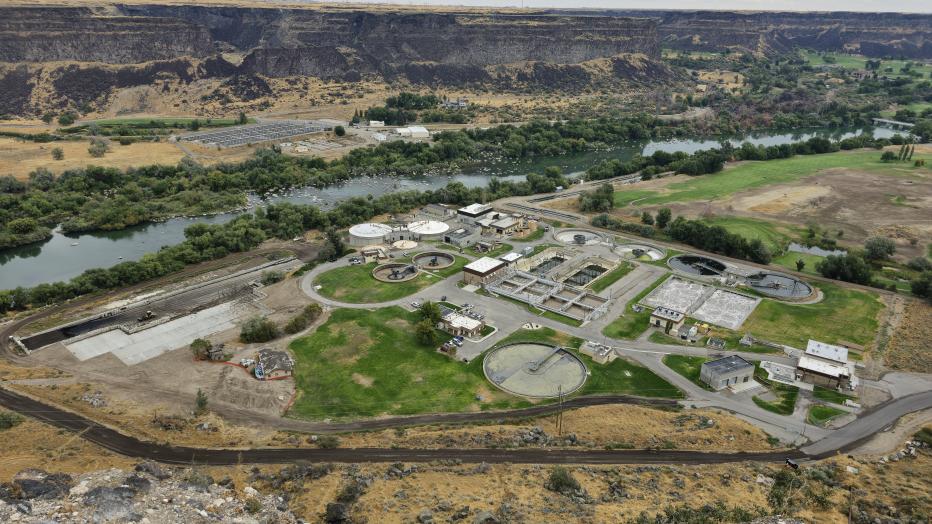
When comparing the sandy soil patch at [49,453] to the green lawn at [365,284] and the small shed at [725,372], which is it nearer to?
the green lawn at [365,284]

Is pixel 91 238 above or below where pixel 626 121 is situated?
below

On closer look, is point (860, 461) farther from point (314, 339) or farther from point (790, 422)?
point (314, 339)

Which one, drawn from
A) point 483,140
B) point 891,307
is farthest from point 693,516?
point 483,140

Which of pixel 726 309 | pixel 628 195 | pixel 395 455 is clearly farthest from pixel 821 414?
pixel 628 195

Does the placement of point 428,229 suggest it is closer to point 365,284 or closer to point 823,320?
point 365,284

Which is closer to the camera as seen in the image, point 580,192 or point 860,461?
point 860,461

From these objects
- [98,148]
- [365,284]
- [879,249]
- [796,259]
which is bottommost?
Result: [365,284]
